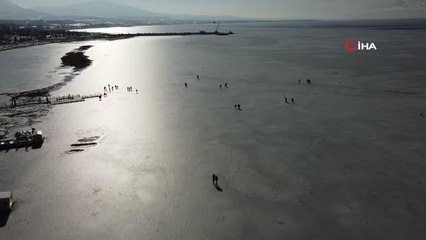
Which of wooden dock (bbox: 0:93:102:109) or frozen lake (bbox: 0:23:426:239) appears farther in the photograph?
wooden dock (bbox: 0:93:102:109)

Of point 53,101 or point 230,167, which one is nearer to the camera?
point 230,167

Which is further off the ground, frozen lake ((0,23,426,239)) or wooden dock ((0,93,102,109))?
wooden dock ((0,93,102,109))

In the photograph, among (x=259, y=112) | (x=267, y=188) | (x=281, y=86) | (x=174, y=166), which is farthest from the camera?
(x=281, y=86)

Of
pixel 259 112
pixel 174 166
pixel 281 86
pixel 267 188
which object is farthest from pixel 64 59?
pixel 267 188

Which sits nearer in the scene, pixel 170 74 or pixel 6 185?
pixel 6 185

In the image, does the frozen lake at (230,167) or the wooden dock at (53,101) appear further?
the wooden dock at (53,101)

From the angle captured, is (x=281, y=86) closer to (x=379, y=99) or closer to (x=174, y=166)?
(x=379, y=99)

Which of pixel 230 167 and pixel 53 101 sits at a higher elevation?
pixel 53 101

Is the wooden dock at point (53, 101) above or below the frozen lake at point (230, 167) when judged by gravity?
above
